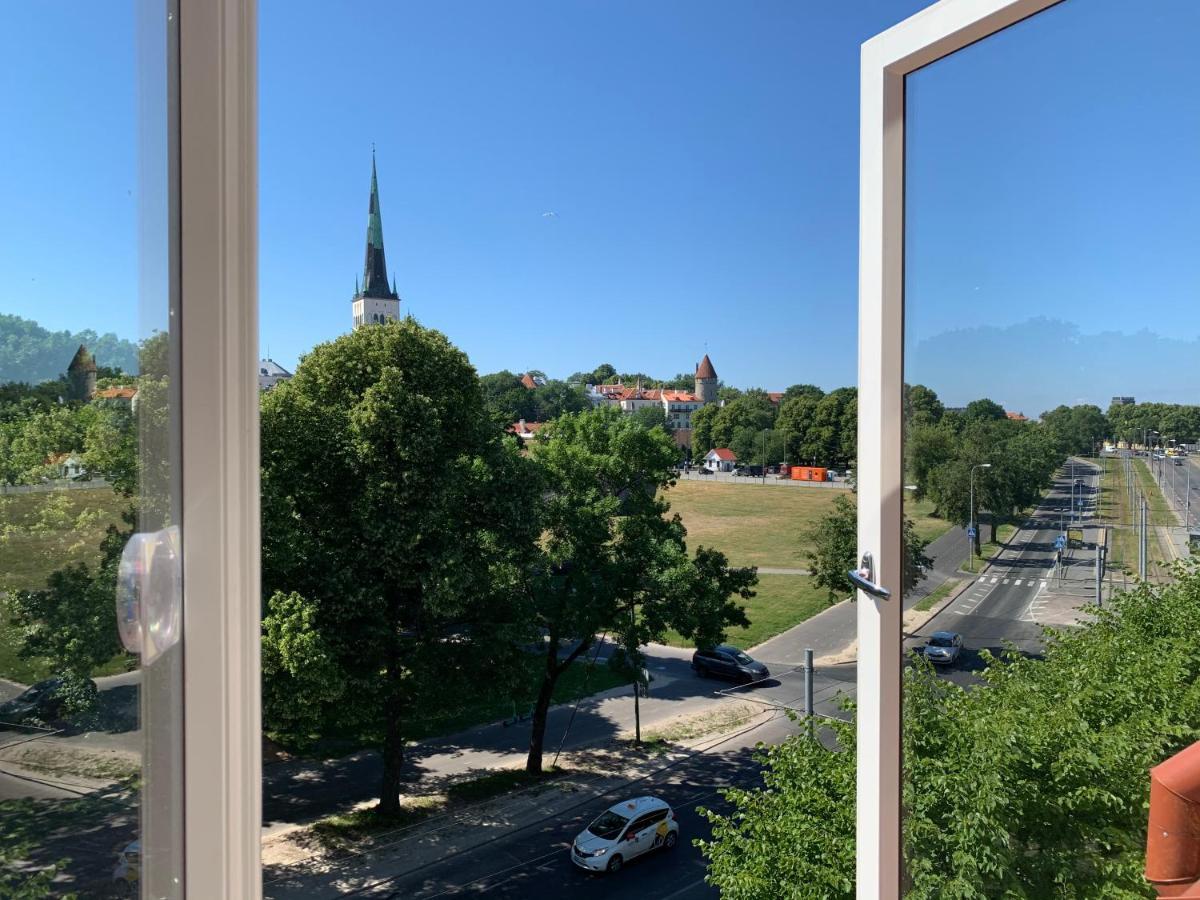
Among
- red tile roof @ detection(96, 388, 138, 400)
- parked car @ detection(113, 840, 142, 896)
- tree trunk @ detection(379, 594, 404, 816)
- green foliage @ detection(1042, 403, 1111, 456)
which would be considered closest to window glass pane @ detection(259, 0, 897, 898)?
tree trunk @ detection(379, 594, 404, 816)

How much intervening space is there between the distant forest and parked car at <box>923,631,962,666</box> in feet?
2.65

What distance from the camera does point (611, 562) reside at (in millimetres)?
4949

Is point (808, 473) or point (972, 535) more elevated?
point (972, 535)

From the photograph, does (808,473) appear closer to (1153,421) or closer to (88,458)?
(1153,421)

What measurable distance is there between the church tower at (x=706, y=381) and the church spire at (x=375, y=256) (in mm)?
3763

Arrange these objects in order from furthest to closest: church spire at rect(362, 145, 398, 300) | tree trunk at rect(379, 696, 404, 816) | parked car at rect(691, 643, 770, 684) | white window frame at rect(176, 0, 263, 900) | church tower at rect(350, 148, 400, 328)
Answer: church spire at rect(362, 145, 398, 300)
church tower at rect(350, 148, 400, 328)
parked car at rect(691, 643, 770, 684)
tree trunk at rect(379, 696, 404, 816)
white window frame at rect(176, 0, 263, 900)

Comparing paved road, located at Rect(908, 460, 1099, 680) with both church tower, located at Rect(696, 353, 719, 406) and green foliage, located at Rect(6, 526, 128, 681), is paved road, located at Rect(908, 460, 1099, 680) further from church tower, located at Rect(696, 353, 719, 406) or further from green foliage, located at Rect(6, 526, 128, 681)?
church tower, located at Rect(696, 353, 719, 406)

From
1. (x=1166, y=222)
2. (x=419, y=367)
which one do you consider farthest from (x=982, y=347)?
(x=419, y=367)

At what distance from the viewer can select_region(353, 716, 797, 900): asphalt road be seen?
3943mm

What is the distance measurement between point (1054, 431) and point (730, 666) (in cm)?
632

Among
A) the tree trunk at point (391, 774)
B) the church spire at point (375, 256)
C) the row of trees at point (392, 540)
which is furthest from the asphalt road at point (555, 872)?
the church spire at point (375, 256)

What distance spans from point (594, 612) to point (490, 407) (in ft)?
4.84

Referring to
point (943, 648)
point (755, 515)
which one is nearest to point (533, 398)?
point (755, 515)

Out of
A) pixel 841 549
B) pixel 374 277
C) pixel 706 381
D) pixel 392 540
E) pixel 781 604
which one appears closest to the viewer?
pixel 392 540
